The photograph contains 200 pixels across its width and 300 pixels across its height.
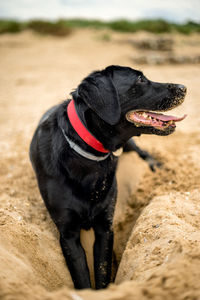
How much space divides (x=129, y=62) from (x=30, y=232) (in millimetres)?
9105

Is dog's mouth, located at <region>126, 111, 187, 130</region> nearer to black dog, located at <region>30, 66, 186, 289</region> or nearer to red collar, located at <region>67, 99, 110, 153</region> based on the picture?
black dog, located at <region>30, 66, 186, 289</region>

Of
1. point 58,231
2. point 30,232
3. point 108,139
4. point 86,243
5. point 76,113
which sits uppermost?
point 76,113

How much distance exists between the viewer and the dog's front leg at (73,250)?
1.89 meters

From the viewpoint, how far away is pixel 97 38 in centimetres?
1627

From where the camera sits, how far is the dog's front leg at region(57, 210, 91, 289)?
6.21ft

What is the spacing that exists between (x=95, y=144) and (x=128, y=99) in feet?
1.28

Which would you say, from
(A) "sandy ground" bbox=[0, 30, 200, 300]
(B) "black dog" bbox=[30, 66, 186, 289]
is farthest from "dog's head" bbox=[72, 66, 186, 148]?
(A) "sandy ground" bbox=[0, 30, 200, 300]

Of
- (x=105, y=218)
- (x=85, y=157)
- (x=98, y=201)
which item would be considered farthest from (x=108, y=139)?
(x=105, y=218)

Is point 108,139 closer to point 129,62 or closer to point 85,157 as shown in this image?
point 85,157

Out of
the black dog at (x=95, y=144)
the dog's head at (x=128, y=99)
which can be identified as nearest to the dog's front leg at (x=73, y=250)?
the black dog at (x=95, y=144)

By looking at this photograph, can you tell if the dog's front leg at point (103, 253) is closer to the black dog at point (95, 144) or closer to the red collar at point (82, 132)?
the black dog at point (95, 144)

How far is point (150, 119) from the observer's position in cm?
195

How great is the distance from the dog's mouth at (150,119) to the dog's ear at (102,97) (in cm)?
14

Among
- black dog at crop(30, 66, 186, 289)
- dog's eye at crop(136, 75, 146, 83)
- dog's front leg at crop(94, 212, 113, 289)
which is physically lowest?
dog's front leg at crop(94, 212, 113, 289)
